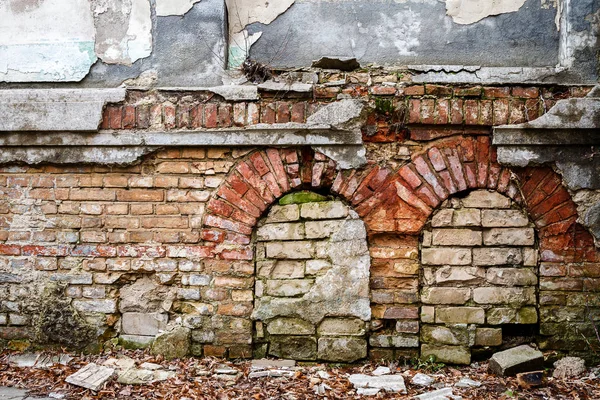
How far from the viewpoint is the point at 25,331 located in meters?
3.43

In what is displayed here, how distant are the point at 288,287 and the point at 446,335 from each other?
1055 mm

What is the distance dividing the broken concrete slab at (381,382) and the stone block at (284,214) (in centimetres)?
105

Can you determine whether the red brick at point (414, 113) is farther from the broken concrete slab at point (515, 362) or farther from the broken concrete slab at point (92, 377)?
the broken concrete slab at point (92, 377)

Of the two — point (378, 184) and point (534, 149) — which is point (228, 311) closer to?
point (378, 184)

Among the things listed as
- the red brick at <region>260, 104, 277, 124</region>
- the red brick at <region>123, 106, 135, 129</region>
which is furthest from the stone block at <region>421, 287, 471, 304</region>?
the red brick at <region>123, 106, 135, 129</region>

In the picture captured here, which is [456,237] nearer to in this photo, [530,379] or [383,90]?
[530,379]

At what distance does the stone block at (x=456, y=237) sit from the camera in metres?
3.24

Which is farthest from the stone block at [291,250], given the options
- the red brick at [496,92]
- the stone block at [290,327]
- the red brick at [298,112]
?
the red brick at [496,92]

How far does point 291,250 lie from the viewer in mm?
3299

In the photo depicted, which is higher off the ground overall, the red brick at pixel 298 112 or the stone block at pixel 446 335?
the red brick at pixel 298 112

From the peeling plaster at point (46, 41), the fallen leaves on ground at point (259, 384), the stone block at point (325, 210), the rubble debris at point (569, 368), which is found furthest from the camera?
the peeling plaster at point (46, 41)

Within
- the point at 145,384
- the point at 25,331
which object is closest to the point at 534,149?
the point at 145,384

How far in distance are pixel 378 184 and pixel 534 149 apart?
99cm

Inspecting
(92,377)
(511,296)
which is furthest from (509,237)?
(92,377)
